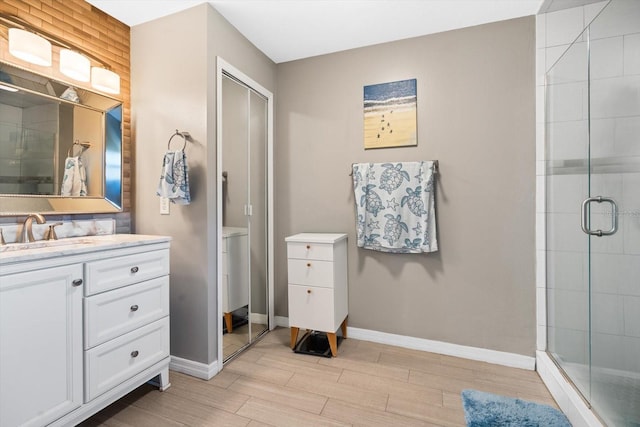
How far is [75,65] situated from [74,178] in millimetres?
712

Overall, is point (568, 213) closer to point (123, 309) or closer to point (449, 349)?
point (449, 349)

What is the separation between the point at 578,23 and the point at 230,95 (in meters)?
2.40

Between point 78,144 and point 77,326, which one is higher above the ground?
point 78,144

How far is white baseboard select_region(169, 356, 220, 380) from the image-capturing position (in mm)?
1990

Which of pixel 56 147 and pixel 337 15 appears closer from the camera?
pixel 56 147

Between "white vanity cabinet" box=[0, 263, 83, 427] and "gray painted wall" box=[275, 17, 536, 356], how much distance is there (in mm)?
1747

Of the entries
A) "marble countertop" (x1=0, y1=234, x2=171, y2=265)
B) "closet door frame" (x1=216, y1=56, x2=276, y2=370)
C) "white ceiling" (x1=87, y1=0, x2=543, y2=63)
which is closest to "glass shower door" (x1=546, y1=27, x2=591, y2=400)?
"white ceiling" (x1=87, y1=0, x2=543, y2=63)

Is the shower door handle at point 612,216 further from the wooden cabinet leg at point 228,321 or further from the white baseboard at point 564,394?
the wooden cabinet leg at point 228,321

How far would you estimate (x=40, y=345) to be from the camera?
49.7 inches

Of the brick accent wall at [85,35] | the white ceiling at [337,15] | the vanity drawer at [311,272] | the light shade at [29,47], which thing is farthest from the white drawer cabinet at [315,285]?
the light shade at [29,47]

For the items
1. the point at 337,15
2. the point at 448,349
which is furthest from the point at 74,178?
the point at 448,349

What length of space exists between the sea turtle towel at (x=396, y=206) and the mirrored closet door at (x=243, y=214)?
0.85 m

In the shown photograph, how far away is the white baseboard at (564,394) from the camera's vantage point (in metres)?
1.46

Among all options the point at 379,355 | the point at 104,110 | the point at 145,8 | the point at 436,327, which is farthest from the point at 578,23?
the point at 104,110
